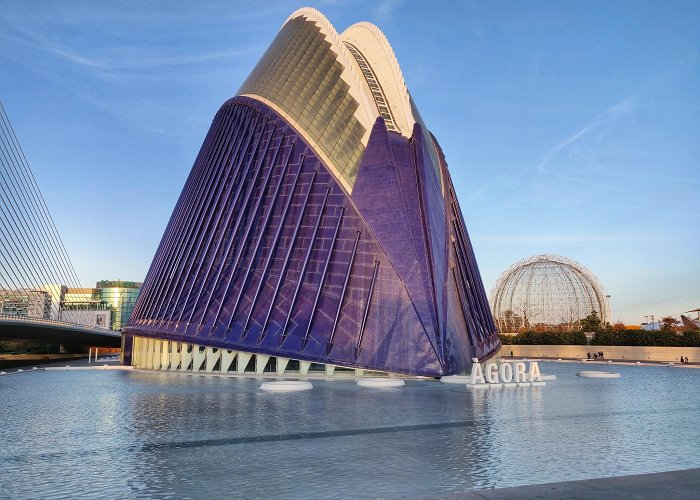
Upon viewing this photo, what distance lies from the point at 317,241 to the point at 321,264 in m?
1.64

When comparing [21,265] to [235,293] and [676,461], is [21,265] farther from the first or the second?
[676,461]

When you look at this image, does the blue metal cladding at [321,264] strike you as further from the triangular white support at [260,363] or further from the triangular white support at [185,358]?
the triangular white support at [185,358]

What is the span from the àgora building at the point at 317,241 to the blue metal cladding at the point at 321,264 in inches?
3.4

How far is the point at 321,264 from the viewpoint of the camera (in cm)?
3316

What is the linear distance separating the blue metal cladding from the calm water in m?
8.26

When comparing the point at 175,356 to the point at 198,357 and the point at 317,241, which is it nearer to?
the point at 198,357

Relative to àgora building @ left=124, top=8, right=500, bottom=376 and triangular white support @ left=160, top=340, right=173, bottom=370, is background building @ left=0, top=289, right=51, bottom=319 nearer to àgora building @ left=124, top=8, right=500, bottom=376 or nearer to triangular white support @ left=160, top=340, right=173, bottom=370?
triangular white support @ left=160, top=340, right=173, bottom=370

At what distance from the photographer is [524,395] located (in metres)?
22.7

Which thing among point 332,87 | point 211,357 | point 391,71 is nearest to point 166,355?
point 211,357

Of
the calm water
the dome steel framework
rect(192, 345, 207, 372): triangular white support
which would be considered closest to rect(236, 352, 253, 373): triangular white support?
rect(192, 345, 207, 372): triangular white support

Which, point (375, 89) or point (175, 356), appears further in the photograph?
point (375, 89)

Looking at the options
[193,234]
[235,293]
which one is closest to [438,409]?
[235,293]

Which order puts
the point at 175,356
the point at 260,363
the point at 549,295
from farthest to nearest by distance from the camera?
1. the point at 549,295
2. the point at 175,356
3. the point at 260,363

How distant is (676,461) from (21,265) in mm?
71821
